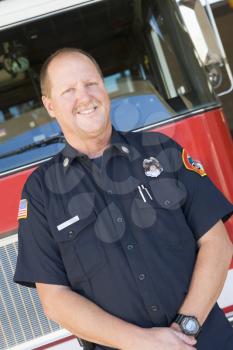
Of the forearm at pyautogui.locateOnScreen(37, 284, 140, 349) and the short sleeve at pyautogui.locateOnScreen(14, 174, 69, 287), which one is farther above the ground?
the short sleeve at pyautogui.locateOnScreen(14, 174, 69, 287)

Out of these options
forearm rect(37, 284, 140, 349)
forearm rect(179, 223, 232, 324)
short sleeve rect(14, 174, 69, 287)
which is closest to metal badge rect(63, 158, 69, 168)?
short sleeve rect(14, 174, 69, 287)

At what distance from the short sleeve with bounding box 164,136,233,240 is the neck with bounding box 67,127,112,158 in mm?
222

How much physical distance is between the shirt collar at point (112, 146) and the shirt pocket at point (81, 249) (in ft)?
0.67

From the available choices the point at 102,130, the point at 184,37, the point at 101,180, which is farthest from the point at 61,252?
the point at 184,37

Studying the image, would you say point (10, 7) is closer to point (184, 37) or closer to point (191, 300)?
point (184, 37)

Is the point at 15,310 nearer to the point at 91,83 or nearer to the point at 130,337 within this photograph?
the point at 130,337

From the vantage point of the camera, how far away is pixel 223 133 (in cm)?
277

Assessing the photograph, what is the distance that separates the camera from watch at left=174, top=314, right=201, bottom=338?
63.1 inches

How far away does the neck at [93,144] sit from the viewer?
70.5 inches

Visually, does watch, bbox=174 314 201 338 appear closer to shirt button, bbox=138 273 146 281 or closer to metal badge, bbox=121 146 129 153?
shirt button, bbox=138 273 146 281

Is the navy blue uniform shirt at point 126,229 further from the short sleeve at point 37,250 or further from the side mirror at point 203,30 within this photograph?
the side mirror at point 203,30

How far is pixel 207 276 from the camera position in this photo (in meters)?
1.68

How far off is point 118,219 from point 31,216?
0.27 meters

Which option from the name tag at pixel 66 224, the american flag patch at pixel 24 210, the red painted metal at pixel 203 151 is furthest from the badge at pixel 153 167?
the red painted metal at pixel 203 151
